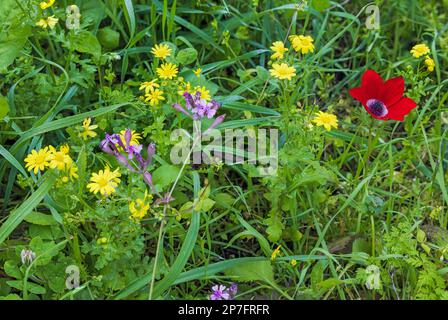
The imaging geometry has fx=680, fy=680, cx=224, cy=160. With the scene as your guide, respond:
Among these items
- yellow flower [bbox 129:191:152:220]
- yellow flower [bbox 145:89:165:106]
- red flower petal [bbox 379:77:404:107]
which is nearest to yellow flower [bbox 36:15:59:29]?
yellow flower [bbox 145:89:165:106]

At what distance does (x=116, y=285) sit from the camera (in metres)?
1.76

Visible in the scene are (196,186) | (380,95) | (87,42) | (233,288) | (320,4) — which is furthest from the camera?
(320,4)

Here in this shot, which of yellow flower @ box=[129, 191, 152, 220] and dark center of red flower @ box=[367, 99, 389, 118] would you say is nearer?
yellow flower @ box=[129, 191, 152, 220]

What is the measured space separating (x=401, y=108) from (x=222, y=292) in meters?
0.74

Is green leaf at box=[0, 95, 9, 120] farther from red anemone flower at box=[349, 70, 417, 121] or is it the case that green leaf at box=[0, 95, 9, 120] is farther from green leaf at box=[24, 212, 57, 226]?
red anemone flower at box=[349, 70, 417, 121]

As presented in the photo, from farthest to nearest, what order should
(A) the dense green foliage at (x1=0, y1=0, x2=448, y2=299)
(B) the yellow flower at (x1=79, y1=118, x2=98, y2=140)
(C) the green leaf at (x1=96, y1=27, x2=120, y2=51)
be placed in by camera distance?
(C) the green leaf at (x1=96, y1=27, x2=120, y2=51)
(B) the yellow flower at (x1=79, y1=118, x2=98, y2=140)
(A) the dense green foliage at (x1=0, y1=0, x2=448, y2=299)

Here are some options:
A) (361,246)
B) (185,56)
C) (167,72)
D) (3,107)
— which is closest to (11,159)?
(3,107)

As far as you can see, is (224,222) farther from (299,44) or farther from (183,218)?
(299,44)

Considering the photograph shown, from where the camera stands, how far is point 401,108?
1960 millimetres

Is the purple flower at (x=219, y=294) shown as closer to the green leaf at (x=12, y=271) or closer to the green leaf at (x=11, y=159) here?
the green leaf at (x=12, y=271)

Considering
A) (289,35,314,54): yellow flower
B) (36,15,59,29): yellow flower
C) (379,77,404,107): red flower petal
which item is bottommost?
(379,77,404,107): red flower petal

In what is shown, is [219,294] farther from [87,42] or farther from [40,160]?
[87,42]

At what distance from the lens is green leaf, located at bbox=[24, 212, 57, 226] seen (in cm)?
184

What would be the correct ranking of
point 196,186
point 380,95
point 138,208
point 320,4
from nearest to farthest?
point 138,208, point 196,186, point 380,95, point 320,4
